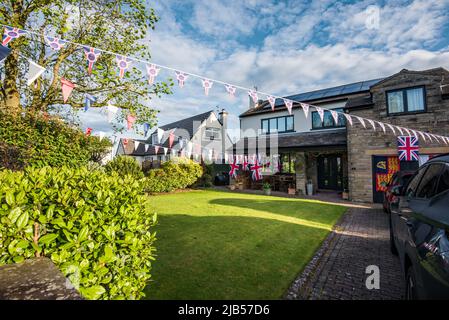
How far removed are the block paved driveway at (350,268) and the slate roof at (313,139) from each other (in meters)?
7.44

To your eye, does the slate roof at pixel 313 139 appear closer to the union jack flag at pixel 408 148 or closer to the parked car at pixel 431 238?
the union jack flag at pixel 408 148

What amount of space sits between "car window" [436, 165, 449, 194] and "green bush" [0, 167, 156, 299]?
3.36 meters

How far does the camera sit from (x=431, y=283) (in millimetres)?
1727

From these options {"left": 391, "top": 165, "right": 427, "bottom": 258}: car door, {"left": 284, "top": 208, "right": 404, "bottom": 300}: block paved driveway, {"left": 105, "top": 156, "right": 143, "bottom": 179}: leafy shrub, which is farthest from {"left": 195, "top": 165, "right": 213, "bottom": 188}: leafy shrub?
{"left": 391, "top": 165, "right": 427, "bottom": 258}: car door

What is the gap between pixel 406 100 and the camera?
35.7ft

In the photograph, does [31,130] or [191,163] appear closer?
[31,130]

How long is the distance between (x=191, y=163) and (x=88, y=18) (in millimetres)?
11151

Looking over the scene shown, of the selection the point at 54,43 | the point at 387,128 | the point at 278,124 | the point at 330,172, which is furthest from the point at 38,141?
the point at 330,172

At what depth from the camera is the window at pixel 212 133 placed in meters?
30.8

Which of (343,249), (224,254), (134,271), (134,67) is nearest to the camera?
(134,271)

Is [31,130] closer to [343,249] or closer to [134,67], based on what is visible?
[134,67]
